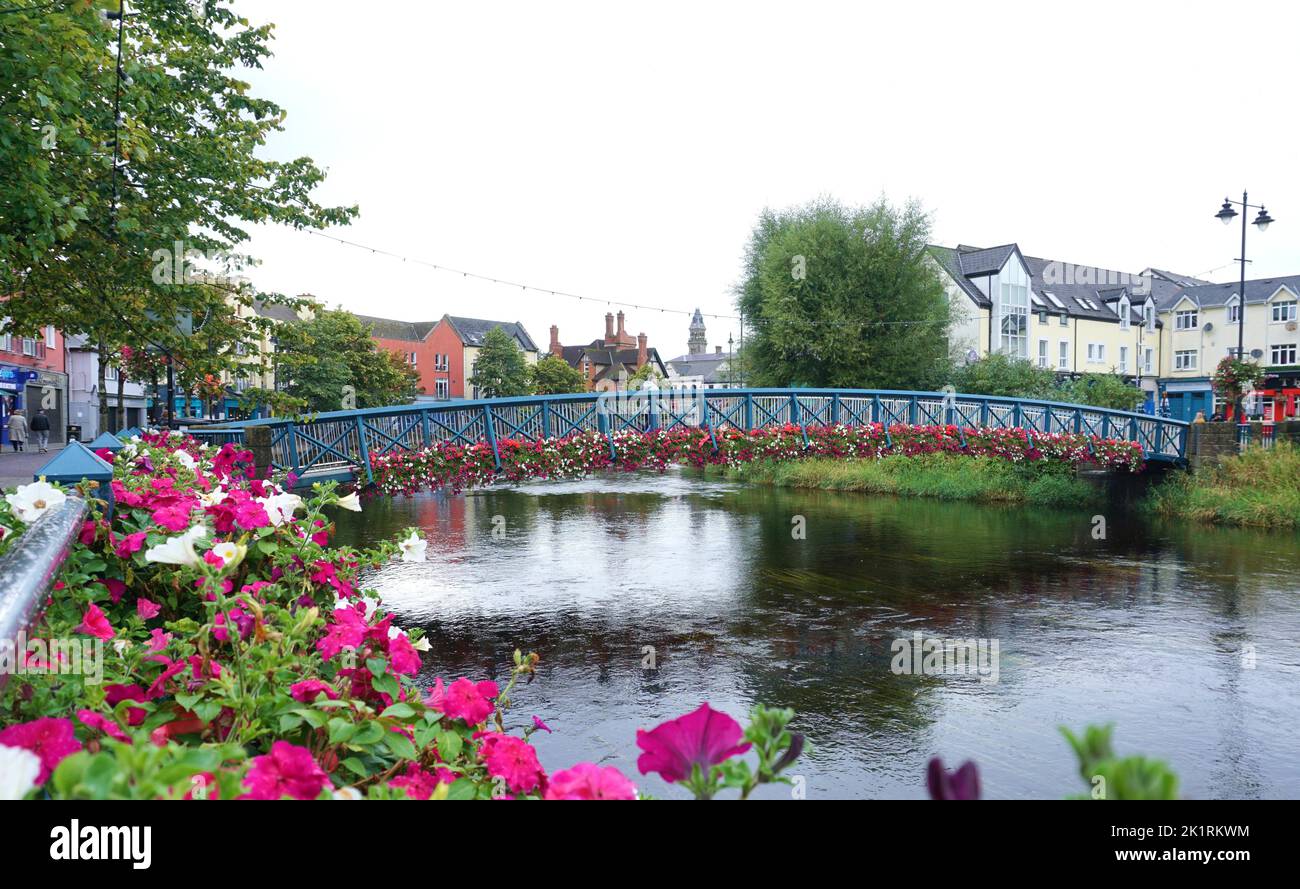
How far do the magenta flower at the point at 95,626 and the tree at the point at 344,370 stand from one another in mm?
42709

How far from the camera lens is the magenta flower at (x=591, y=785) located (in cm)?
157

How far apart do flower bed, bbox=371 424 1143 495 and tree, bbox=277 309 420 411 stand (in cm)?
3047

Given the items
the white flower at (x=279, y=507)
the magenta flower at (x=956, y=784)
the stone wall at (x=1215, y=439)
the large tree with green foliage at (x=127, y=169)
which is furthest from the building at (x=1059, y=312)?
the magenta flower at (x=956, y=784)

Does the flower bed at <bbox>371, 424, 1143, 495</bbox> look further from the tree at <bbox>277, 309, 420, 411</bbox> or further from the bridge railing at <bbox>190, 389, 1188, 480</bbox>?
the tree at <bbox>277, 309, 420, 411</bbox>

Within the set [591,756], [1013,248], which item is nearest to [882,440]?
[591,756]

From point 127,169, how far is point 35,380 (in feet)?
104

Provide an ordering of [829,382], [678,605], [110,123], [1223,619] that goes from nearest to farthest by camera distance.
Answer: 1. [110,123]
2. [1223,619]
3. [678,605]
4. [829,382]

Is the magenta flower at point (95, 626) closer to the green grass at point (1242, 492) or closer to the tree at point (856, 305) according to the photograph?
the green grass at point (1242, 492)

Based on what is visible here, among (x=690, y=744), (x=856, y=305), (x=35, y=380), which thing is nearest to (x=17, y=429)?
(x=35, y=380)

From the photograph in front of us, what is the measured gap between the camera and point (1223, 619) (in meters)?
13.2

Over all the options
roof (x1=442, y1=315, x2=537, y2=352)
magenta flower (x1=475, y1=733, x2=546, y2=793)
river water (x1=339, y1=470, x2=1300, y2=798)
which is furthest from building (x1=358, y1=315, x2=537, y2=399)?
magenta flower (x1=475, y1=733, x2=546, y2=793)
